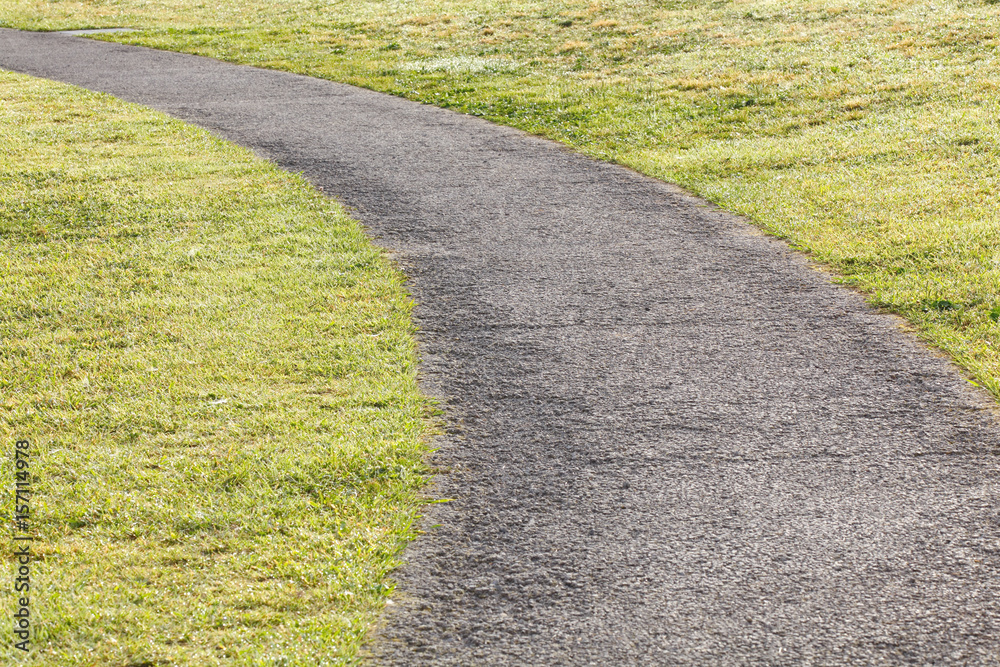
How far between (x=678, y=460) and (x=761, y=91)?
1069 cm

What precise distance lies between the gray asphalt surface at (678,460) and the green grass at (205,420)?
359 millimetres

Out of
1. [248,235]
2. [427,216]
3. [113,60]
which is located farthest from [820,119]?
[113,60]

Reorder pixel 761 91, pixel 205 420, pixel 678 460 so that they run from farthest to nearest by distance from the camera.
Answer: pixel 761 91
pixel 205 420
pixel 678 460

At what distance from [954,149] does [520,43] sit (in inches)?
451

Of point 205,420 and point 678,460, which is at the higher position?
point 205,420

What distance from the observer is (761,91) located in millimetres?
14398

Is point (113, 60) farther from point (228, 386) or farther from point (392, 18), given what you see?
point (228, 386)

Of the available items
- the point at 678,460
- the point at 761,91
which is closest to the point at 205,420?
the point at 678,460

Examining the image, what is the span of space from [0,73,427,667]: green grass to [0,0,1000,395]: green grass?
388 cm

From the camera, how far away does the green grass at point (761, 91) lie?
8055 millimetres

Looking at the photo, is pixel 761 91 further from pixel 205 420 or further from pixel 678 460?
pixel 205 420

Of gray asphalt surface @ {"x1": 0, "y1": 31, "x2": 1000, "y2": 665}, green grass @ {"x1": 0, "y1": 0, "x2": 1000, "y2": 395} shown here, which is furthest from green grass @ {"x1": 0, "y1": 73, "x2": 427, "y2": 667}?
green grass @ {"x1": 0, "y1": 0, "x2": 1000, "y2": 395}

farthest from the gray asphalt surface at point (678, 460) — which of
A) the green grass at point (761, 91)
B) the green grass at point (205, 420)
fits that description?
the green grass at point (761, 91)

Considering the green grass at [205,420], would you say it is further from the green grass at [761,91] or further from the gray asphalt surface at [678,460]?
the green grass at [761,91]
